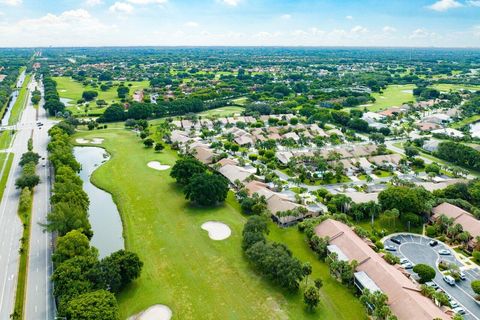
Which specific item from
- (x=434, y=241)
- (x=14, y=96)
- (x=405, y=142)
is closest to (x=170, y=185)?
(x=434, y=241)

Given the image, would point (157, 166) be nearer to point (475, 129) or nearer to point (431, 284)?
point (431, 284)

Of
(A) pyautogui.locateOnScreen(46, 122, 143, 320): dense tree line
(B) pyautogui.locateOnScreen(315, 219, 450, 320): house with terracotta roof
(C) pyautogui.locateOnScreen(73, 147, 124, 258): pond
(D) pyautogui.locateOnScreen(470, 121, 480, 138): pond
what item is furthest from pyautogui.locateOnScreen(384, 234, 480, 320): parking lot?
(D) pyautogui.locateOnScreen(470, 121, 480, 138): pond

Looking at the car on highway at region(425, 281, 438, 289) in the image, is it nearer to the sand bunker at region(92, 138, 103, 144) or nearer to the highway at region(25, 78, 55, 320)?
the highway at region(25, 78, 55, 320)

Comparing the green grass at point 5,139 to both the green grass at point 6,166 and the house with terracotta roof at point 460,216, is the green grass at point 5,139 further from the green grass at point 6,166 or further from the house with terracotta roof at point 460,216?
the house with terracotta roof at point 460,216

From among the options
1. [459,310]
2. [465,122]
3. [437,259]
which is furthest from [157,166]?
[465,122]

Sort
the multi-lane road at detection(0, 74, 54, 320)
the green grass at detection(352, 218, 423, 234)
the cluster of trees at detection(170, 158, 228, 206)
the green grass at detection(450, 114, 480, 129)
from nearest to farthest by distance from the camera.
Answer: the multi-lane road at detection(0, 74, 54, 320) < the green grass at detection(352, 218, 423, 234) < the cluster of trees at detection(170, 158, 228, 206) < the green grass at detection(450, 114, 480, 129)

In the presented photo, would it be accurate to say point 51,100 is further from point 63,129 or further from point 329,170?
point 329,170

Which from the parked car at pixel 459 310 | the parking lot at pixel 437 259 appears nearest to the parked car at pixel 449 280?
the parking lot at pixel 437 259
